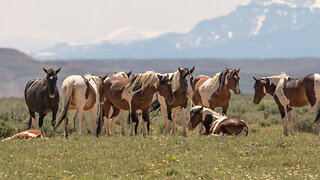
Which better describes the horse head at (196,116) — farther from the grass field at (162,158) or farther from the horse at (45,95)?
the horse at (45,95)

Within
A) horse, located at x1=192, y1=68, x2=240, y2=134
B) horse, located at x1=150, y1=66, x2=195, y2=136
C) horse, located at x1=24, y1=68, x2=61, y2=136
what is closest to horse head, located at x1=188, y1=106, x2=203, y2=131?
horse, located at x1=192, y1=68, x2=240, y2=134

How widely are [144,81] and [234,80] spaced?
3.78 m

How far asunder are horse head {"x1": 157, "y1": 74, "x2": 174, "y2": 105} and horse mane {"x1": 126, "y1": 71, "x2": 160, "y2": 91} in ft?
1.10

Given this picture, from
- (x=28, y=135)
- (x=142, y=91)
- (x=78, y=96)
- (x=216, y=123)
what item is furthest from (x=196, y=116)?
(x=28, y=135)

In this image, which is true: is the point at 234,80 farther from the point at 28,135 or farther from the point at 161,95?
the point at 28,135

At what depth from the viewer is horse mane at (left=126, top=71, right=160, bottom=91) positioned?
1891cm

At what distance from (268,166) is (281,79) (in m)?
8.23

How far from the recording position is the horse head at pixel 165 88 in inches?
715

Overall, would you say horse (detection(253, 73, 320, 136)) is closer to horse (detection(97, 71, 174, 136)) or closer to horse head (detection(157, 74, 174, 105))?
horse head (detection(157, 74, 174, 105))

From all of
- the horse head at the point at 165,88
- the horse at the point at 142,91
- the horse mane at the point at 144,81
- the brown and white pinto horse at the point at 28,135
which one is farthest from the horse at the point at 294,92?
the brown and white pinto horse at the point at 28,135

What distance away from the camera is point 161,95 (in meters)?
18.7

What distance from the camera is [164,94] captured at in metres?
18.4

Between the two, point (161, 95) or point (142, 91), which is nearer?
point (161, 95)

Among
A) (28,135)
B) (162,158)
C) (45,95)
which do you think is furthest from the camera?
(45,95)
